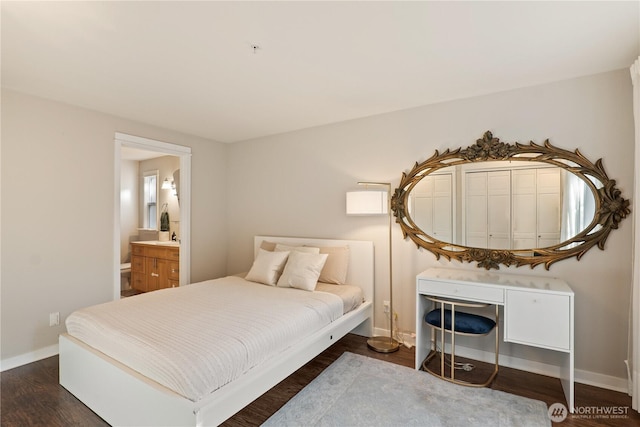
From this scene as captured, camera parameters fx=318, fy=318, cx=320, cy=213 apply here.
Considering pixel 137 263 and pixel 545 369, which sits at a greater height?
pixel 137 263

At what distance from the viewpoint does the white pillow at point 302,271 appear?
325 centimetres

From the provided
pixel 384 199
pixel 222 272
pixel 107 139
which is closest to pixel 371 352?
pixel 384 199

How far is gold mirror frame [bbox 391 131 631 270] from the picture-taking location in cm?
248

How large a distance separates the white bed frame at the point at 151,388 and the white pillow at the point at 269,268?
94 centimetres

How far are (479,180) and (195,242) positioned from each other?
365cm

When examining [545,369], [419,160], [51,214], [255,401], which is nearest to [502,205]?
[419,160]

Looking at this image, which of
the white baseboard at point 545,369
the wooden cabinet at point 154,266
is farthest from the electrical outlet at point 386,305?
the wooden cabinet at point 154,266

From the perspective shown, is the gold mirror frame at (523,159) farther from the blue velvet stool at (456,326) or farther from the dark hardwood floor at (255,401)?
the dark hardwood floor at (255,401)

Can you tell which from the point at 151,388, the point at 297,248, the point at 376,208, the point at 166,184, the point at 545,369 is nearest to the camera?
the point at 151,388

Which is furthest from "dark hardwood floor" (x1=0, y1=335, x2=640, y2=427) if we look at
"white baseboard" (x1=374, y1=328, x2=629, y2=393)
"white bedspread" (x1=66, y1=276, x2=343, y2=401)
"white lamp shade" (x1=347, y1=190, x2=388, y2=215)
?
"white lamp shade" (x1=347, y1=190, x2=388, y2=215)

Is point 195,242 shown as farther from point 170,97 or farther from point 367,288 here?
point 367,288

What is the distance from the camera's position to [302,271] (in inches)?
130

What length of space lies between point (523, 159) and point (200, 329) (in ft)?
9.69

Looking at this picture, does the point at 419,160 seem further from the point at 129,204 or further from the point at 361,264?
the point at 129,204
